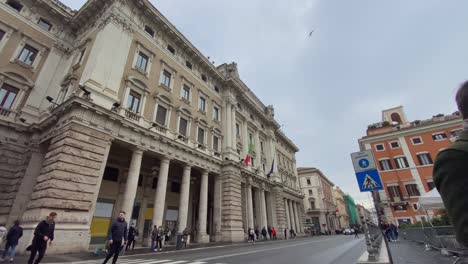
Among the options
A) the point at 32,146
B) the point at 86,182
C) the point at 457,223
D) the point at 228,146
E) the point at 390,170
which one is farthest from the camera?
the point at 390,170

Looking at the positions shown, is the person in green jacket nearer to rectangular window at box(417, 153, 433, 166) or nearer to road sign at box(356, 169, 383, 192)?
road sign at box(356, 169, 383, 192)

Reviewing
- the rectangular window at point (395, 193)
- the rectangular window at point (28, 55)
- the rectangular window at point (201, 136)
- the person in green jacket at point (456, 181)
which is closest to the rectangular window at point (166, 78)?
the rectangular window at point (201, 136)

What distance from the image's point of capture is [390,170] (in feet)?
110

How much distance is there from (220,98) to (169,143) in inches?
476

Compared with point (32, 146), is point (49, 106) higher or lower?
higher

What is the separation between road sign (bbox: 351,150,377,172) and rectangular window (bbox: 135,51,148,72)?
17.3 m

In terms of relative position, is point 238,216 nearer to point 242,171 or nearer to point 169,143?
point 242,171

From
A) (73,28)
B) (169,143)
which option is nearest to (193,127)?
(169,143)

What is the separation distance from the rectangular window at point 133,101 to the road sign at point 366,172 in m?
15.2

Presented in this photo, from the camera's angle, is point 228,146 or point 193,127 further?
point 228,146

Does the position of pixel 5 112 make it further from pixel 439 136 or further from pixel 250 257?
pixel 439 136

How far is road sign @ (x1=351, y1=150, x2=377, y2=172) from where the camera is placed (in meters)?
5.98

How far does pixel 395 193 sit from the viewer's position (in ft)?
105

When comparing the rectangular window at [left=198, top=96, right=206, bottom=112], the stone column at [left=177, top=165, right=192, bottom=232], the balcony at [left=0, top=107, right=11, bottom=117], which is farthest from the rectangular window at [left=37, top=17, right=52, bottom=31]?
the stone column at [left=177, top=165, right=192, bottom=232]
